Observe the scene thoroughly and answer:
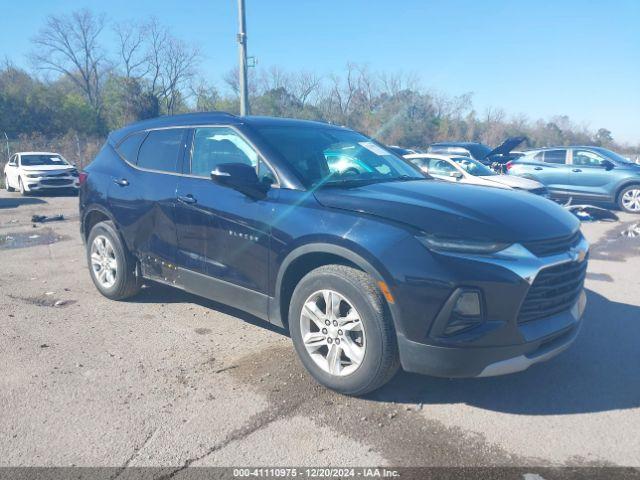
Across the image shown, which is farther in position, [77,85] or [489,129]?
[489,129]

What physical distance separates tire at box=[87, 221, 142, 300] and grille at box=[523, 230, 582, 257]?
373cm

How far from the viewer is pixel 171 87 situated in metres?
46.6

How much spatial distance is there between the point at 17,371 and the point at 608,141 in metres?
65.6

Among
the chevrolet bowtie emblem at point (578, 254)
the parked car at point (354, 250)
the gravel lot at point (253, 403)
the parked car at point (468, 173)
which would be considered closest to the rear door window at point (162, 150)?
the parked car at point (354, 250)

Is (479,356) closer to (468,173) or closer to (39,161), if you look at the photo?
→ (468,173)

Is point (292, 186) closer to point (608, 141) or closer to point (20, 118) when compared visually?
point (20, 118)

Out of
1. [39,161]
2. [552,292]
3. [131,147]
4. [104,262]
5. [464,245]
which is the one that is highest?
[39,161]

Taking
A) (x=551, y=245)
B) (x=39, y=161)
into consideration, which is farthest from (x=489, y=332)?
(x=39, y=161)

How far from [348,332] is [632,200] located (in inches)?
505

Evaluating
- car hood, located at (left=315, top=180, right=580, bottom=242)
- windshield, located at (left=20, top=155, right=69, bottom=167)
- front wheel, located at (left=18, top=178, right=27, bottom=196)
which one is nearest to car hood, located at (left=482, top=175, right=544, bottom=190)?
car hood, located at (left=315, top=180, right=580, bottom=242)

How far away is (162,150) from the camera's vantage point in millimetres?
4828

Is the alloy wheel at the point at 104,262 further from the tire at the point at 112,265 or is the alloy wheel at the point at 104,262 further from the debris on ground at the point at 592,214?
the debris on ground at the point at 592,214

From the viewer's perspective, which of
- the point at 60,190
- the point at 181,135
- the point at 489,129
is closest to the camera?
the point at 181,135

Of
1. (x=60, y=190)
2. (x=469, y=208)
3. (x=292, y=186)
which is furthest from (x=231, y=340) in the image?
(x=60, y=190)
